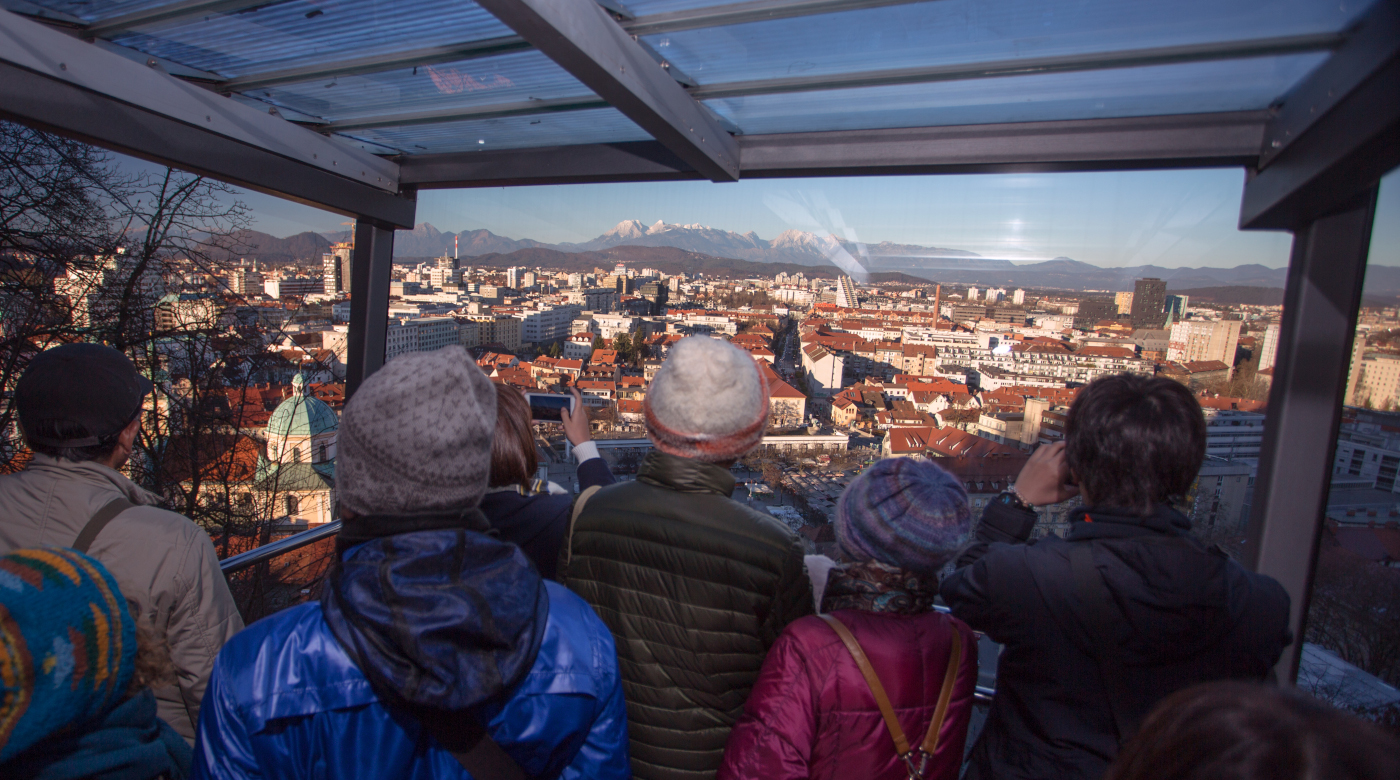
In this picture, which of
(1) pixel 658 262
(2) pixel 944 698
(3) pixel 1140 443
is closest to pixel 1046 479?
(3) pixel 1140 443

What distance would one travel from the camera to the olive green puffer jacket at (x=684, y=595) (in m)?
1.20

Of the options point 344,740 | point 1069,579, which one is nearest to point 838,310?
point 1069,579

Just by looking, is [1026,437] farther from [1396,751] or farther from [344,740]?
[344,740]

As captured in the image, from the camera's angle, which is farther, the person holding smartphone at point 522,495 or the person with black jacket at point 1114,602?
the person holding smartphone at point 522,495

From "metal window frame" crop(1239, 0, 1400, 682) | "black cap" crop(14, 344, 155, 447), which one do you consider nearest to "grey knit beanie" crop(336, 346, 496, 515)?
"black cap" crop(14, 344, 155, 447)

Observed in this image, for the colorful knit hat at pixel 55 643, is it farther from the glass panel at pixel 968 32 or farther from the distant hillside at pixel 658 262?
the distant hillside at pixel 658 262

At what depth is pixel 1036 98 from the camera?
1.75m

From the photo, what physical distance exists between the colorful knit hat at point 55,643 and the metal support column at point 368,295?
2418mm

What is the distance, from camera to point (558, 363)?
2725mm

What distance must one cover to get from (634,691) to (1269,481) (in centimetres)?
187

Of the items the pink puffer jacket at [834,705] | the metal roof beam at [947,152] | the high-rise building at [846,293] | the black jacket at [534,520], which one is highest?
the metal roof beam at [947,152]

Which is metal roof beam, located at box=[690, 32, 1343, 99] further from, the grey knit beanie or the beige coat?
the beige coat

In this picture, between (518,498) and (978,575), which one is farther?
→ (518,498)

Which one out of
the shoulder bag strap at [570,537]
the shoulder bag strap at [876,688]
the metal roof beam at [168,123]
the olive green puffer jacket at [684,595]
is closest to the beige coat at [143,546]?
the shoulder bag strap at [570,537]
